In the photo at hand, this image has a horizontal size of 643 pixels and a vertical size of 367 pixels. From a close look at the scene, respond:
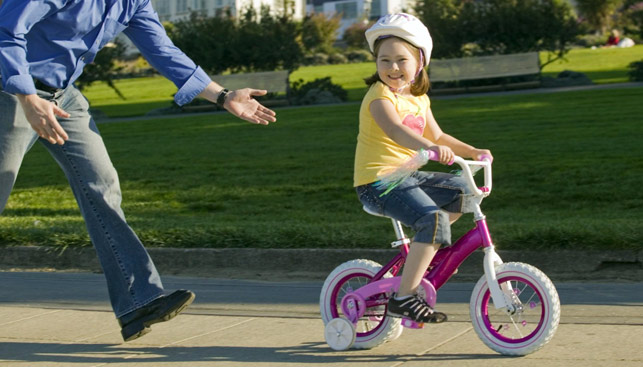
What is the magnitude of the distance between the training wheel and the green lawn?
23.0 m

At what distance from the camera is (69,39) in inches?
192

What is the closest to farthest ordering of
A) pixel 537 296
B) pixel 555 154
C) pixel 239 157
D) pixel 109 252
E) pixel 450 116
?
1. pixel 537 296
2. pixel 109 252
3. pixel 555 154
4. pixel 239 157
5. pixel 450 116

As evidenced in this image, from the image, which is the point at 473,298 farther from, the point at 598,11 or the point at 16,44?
the point at 598,11

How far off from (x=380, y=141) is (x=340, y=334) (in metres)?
0.94

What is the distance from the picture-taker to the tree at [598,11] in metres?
60.4

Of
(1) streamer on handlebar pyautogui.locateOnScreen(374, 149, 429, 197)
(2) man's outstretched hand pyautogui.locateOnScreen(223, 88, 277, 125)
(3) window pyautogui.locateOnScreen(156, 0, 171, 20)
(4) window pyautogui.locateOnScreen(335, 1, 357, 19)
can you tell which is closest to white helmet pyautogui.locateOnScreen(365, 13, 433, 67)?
(1) streamer on handlebar pyautogui.locateOnScreen(374, 149, 429, 197)

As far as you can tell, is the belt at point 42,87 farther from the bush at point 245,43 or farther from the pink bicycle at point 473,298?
the bush at point 245,43

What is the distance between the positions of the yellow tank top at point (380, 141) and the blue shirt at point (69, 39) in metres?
0.94

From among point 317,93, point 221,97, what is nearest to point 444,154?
point 221,97

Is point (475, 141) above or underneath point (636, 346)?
underneath

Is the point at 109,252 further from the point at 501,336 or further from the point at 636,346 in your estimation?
the point at 636,346

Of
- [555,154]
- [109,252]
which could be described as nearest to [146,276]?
[109,252]

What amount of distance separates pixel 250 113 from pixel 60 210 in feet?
22.4

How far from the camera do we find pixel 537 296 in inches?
186
